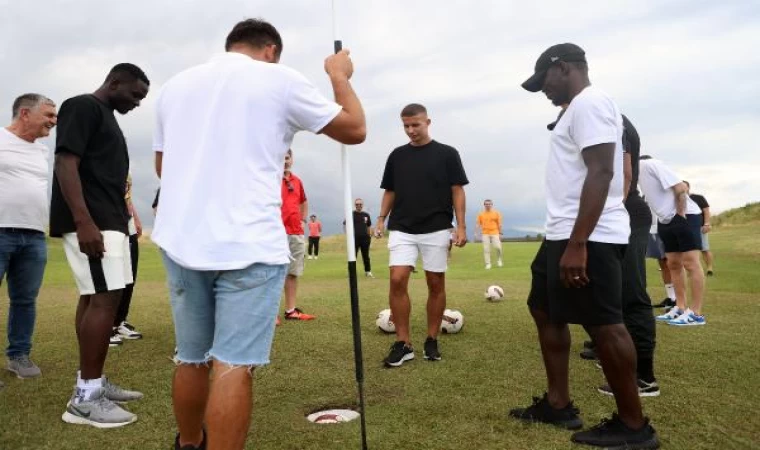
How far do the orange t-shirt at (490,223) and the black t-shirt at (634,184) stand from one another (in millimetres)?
14457

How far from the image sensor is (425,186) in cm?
599

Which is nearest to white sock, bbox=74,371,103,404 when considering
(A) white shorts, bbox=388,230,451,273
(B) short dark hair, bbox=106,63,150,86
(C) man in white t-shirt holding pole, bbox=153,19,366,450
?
(C) man in white t-shirt holding pole, bbox=153,19,366,450

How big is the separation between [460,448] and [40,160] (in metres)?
4.99

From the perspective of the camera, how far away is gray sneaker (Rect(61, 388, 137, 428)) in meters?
3.91

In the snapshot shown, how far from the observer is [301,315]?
830 centimetres

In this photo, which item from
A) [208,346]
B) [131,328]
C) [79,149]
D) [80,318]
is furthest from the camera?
[131,328]

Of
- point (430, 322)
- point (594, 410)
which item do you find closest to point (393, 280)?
point (430, 322)

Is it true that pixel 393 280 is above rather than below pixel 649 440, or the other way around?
above

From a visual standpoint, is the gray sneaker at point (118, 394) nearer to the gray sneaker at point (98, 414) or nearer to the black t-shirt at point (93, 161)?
the gray sneaker at point (98, 414)

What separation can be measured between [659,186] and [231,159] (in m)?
6.89

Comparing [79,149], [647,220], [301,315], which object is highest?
[79,149]

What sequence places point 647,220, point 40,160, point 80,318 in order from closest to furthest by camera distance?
point 80,318 → point 647,220 → point 40,160

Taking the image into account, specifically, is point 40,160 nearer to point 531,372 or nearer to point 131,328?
point 131,328

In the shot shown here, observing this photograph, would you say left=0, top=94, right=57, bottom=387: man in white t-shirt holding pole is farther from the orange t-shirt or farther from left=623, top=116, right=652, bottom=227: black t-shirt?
the orange t-shirt
